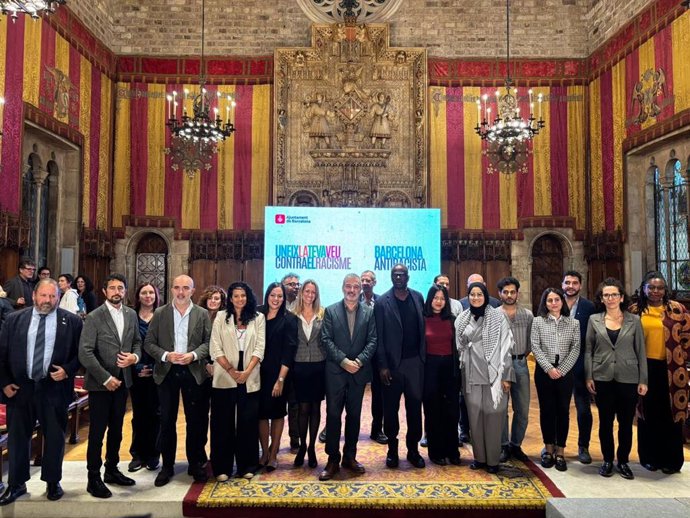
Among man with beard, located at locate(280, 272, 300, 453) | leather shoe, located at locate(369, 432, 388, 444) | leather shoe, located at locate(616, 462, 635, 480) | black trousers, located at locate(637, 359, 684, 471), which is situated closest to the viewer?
leather shoe, located at locate(616, 462, 635, 480)

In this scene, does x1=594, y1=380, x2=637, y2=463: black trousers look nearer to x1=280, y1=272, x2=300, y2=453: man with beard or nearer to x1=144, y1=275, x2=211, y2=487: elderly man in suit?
x1=280, y1=272, x2=300, y2=453: man with beard

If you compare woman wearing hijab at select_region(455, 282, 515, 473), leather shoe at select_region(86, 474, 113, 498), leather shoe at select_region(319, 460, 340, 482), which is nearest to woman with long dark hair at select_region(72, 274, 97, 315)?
leather shoe at select_region(86, 474, 113, 498)

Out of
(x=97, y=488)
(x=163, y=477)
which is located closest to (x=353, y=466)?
(x=163, y=477)

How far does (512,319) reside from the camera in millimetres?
4023

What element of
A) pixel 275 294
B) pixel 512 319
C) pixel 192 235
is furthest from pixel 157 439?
pixel 192 235

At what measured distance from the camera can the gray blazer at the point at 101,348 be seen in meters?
3.27

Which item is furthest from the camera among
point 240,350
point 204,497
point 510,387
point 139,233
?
point 139,233

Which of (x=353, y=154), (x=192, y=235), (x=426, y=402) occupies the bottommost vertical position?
(x=426, y=402)

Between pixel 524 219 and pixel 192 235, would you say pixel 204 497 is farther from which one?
pixel 524 219

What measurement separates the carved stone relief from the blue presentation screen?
4.15 ft

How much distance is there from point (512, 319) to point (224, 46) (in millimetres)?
9732

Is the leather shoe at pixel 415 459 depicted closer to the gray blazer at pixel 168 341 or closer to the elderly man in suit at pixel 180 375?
the elderly man in suit at pixel 180 375

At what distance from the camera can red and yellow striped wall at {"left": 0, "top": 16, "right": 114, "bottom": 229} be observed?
7262 millimetres

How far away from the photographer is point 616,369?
3648 mm
